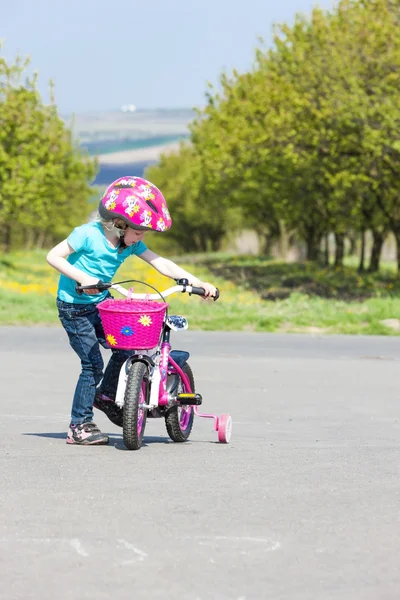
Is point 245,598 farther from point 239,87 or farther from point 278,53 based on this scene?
point 239,87

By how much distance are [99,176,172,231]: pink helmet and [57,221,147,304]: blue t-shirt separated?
15 cm

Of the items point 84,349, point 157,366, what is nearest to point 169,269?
point 157,366

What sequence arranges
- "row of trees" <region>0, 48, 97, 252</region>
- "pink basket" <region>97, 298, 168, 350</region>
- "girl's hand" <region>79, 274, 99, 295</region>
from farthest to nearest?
"row of trees" <region>0, 48, 97, 252</region> → "girl's hand" <region>79, 274, 99, 295</region> → "pink basket" <region>97, 298, 168, 350</region>

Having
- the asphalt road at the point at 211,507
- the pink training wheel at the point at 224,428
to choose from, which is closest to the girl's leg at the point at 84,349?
the asphalt road at the point at 211,507

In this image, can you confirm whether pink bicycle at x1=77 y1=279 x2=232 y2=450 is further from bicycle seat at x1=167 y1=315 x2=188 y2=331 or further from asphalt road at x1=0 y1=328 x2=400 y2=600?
asphalt road at x1=0 y1=328 x2=400 y2=600

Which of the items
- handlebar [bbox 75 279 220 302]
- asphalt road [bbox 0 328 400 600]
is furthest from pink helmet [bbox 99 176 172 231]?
asphalt road [bbox 0 328 400 600]

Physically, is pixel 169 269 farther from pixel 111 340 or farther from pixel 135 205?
pixel 111 340

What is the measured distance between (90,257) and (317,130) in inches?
1241

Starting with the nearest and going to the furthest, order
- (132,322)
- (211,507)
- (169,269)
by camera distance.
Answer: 1. (211,507)
2. (132,322)
3. (169,269)

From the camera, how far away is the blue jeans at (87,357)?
801 centimetres

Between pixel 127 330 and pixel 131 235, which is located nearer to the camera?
pixel 127 330

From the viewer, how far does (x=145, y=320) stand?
7.45 metres

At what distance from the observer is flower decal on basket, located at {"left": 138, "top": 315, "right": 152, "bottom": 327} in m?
7.43

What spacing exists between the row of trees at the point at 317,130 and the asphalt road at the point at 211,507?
21.4m
